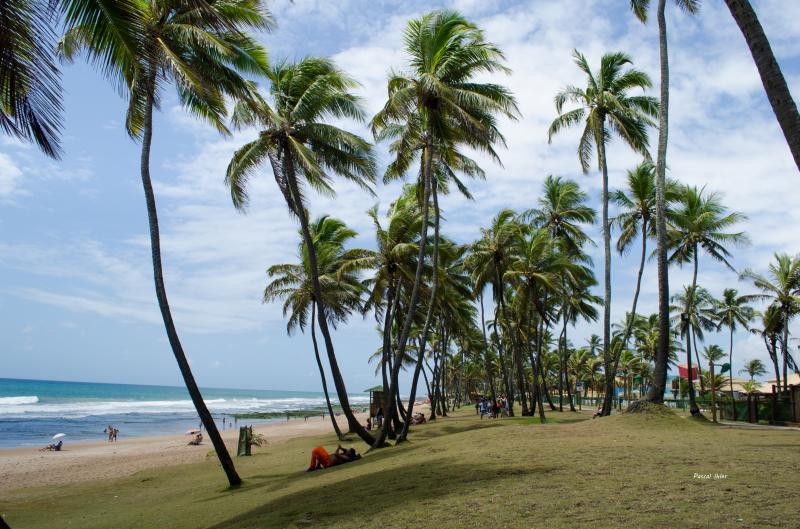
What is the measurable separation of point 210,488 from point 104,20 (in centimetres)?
1116

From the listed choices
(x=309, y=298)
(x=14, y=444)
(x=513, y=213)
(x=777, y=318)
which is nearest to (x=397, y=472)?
(x=309, y=298)

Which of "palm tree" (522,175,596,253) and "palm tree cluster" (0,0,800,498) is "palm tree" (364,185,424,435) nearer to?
"palm tree cluster" (0,0,800,498)

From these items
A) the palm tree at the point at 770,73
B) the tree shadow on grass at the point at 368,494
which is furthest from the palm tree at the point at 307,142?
the palm tree at the point at 770,73

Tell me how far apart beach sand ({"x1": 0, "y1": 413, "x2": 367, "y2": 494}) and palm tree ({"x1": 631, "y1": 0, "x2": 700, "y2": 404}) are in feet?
59.1

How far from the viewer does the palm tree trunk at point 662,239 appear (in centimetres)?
1504

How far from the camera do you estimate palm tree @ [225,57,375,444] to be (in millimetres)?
17078

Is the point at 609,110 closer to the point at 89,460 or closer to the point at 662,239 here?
the point at 662,239

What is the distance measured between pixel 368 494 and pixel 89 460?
71.5 ft

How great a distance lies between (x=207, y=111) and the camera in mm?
15289

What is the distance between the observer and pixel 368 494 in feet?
27.6

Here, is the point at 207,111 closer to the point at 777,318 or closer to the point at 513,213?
the point at 513,213

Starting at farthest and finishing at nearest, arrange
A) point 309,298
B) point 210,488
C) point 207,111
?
1. point 309,298
2. point 207,111
3. point 210,488

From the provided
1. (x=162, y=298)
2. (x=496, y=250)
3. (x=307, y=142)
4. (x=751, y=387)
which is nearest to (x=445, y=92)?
(x=307, y=142)

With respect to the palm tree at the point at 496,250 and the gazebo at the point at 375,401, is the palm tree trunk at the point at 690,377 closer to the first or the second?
the palm tree at the point at 496,250
